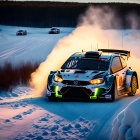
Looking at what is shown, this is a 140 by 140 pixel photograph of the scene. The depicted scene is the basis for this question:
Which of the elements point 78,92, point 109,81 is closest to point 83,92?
point 78,92

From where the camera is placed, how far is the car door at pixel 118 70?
1185 centimetres

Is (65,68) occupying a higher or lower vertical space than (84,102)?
higher

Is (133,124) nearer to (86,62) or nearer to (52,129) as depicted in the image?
(52,129)

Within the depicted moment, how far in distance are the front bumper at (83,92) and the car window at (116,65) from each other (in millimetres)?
888

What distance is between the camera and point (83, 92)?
36.3ft

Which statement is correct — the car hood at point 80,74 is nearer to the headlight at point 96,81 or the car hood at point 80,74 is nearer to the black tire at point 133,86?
the headlight at point 96,81

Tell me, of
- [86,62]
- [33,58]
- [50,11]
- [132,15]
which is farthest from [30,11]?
[86,62]

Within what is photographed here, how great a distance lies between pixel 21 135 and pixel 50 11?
448ft

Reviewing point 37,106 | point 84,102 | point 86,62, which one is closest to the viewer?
point 37,106

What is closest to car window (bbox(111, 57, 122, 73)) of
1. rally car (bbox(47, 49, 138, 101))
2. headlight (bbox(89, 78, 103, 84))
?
rally car (bbox(47, 49, 138, 101))

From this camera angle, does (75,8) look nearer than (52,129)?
No

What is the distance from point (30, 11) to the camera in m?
141

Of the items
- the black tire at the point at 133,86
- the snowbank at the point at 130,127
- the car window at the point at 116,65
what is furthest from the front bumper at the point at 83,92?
the snowbank at the point at 130,127

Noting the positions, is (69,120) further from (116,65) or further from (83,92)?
(116,65)
